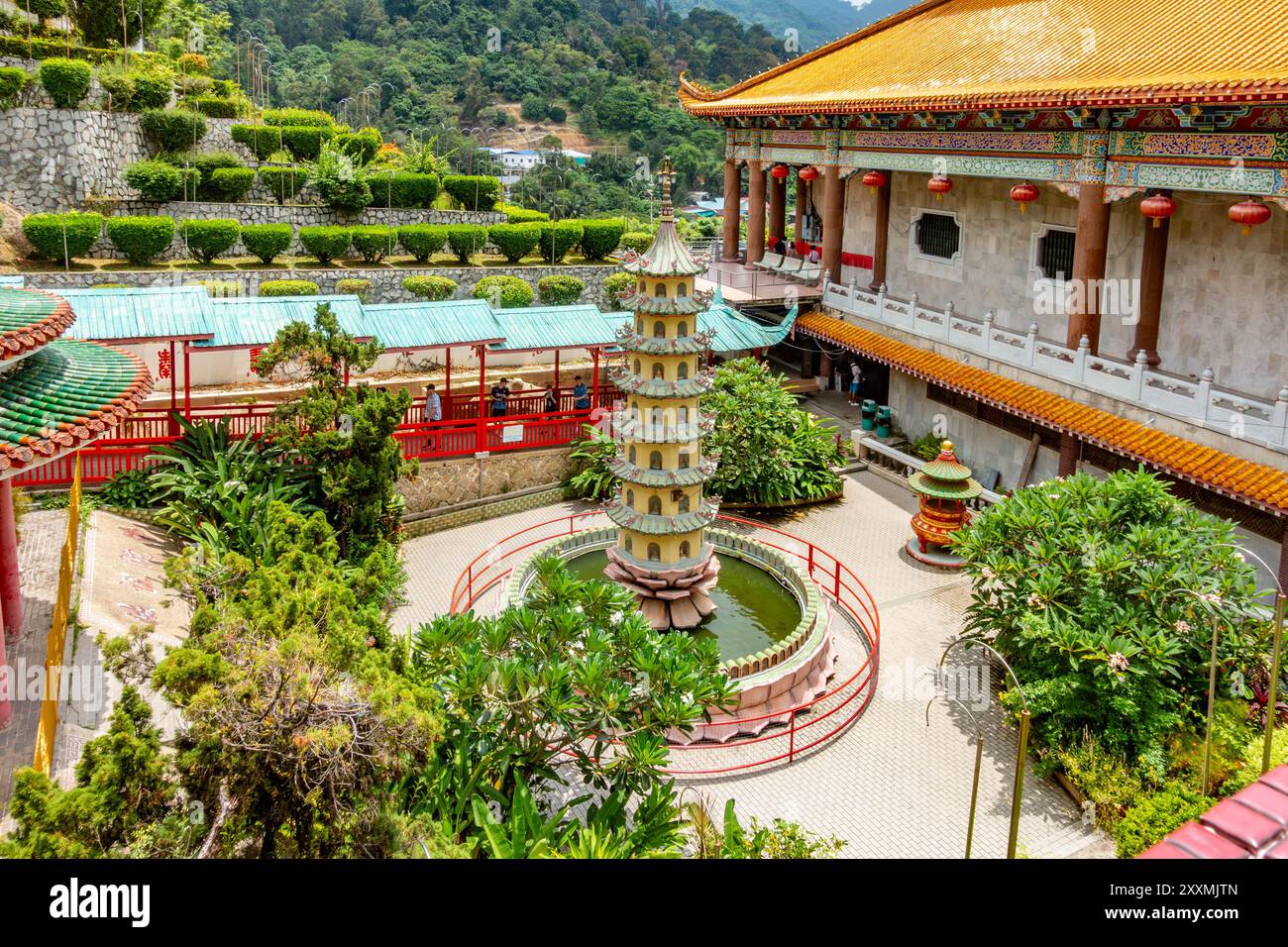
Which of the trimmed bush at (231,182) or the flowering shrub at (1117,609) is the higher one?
the trimmed bush at (231,182)

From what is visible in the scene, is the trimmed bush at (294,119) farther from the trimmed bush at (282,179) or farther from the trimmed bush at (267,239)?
the trimmed bush at (267,239)

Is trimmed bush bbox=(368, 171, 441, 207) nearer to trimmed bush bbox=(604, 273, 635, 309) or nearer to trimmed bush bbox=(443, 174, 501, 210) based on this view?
trimmed bush bbox=(443, 174, 501, 210)

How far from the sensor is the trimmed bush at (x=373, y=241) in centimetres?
3228

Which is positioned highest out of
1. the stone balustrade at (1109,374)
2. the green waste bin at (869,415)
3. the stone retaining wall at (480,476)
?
the stone balustrade at (1109,374)

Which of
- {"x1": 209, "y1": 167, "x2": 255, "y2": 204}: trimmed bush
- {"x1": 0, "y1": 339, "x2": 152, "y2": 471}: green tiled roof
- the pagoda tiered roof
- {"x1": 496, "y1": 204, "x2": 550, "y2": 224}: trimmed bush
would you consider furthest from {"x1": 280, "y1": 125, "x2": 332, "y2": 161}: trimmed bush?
{"x1": 0, "y1": 339, "x2": 152, "y2": 471}: green tiled roof

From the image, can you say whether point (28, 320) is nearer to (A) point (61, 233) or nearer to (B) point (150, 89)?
(A) point (61, 233)

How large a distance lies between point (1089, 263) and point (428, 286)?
18.4 m

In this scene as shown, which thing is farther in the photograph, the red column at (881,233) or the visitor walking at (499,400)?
the red column at (881,233)

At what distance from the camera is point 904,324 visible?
22.8m

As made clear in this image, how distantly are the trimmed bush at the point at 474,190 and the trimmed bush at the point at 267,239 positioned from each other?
310 inches

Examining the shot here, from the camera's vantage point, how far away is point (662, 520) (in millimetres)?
14391

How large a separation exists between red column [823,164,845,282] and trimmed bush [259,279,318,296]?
512 inches

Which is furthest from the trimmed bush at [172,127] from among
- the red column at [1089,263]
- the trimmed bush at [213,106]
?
the red column at [1089,263]
